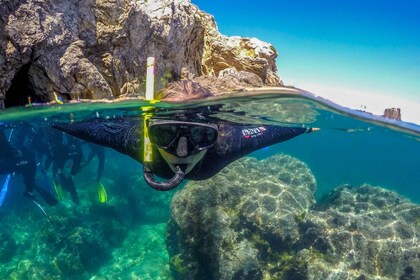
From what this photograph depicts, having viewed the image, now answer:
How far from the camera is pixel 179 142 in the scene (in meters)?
4.85

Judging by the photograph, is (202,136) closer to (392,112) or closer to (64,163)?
(392,112)

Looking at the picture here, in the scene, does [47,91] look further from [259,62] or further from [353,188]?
[353,188]

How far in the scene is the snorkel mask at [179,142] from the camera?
15.9 feet

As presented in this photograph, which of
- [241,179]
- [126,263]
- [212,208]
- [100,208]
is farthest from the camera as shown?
[100,208]

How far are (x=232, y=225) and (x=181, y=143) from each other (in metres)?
6.44

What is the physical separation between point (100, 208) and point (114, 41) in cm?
1335

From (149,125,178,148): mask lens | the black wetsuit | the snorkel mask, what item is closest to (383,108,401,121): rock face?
the black wetsuit

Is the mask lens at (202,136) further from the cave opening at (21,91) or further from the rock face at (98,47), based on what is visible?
the cave opening at (21,91)

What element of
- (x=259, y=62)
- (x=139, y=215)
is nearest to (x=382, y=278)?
(x=259, y=62)

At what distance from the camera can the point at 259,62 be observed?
7.02 meters

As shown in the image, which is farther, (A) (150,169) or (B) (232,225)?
(B) (232,225)

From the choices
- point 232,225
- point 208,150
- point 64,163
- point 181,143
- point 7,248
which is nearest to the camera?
point 181,143

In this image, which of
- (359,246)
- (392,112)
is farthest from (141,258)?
(392,112)

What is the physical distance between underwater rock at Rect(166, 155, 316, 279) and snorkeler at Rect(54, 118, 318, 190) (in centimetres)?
359
